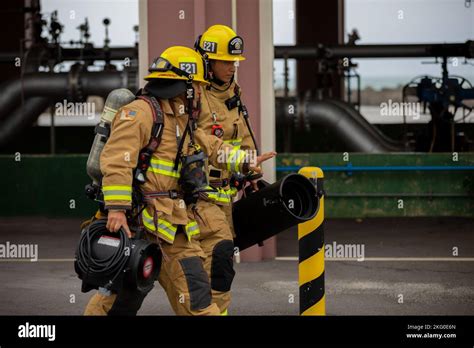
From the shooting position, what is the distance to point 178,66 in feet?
19.1

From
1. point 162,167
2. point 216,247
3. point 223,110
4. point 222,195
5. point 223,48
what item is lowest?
point 216,247

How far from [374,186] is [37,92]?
6.28 m

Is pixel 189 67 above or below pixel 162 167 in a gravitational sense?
above

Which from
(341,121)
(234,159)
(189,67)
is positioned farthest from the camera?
(341,121)

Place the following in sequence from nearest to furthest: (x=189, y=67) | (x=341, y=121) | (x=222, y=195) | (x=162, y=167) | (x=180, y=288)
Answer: (x=180, y=288) → (x=162, y=167) → (x=189, y=67) → (x=222, y=195) → (x=341, y=121)

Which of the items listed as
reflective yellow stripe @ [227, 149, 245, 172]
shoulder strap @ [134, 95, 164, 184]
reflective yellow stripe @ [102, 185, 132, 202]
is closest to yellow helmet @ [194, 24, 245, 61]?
→ reflective yellow stripe @ [227, 149, 245, 172]

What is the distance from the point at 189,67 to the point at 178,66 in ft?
0.24

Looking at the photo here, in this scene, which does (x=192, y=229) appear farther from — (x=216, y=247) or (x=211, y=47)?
(x=211, y=47)

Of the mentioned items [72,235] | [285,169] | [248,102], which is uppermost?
[248,102]

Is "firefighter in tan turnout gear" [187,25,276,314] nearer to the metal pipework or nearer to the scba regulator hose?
the scba regulator hose

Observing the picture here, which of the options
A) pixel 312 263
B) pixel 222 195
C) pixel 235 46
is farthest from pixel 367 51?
pixel 222 195
